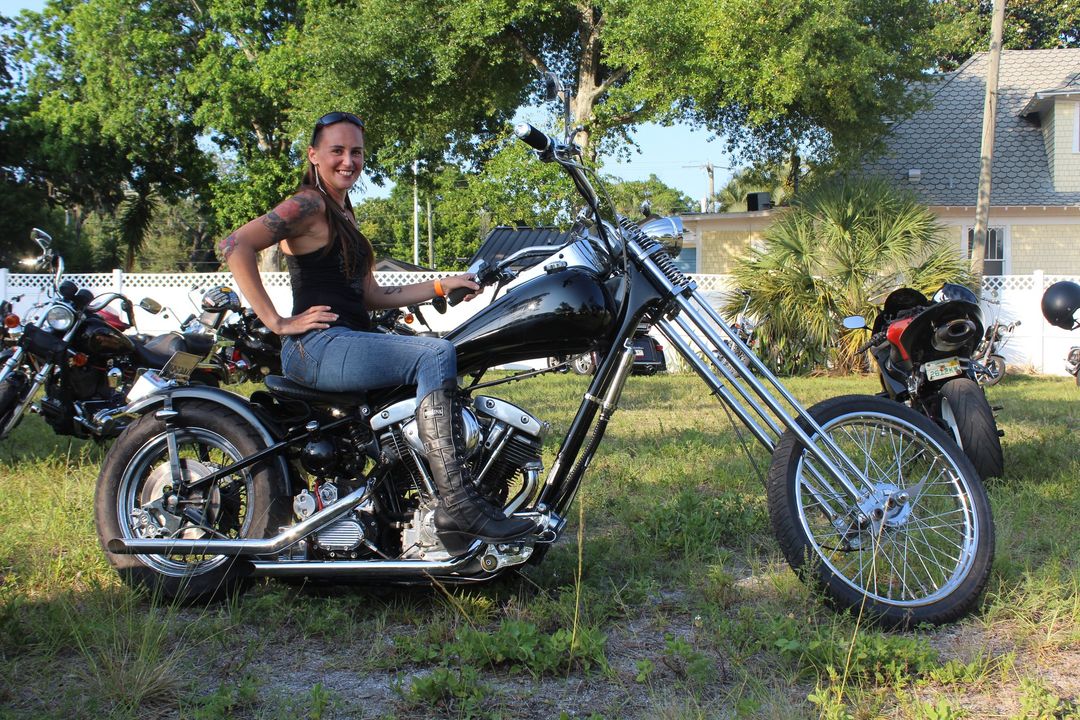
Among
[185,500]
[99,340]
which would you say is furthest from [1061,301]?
[99,340]

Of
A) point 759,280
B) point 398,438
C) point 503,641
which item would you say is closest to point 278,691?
point 503,641


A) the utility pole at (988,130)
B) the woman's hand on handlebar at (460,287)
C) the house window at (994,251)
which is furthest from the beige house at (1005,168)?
the woman's hand on handlebar at (460,287)

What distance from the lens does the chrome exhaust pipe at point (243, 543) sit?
3.03 m

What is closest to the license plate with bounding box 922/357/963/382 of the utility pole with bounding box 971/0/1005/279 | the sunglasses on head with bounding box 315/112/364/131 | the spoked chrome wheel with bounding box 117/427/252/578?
the sunglasses on head with bounding box 315/112/364/131

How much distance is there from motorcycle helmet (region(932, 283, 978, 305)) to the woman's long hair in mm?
3225

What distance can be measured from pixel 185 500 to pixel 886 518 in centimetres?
249

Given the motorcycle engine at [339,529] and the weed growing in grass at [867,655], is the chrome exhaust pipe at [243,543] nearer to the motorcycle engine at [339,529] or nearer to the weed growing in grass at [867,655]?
the motorcycle engine at [339,529]

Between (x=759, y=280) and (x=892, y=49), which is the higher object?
(x=892, y=49)

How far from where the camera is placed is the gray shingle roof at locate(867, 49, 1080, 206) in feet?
68.9

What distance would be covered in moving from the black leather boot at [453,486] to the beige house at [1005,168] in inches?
674

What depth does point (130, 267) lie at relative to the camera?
2958 centimetres

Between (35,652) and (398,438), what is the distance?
51.7 inches

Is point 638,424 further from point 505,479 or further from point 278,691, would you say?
point 278,691

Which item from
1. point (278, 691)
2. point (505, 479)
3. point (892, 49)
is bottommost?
point (278, 691)
